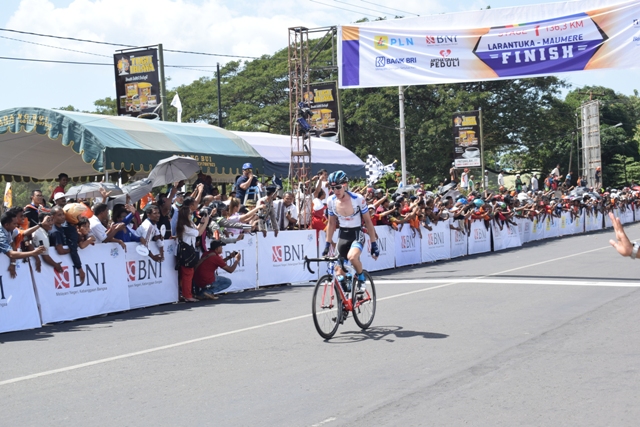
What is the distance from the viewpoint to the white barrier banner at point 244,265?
15.6 m

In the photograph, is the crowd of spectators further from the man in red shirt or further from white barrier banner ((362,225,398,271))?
white barrier banner ((362,225,398,271))

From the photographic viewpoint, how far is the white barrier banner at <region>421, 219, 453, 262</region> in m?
22.3

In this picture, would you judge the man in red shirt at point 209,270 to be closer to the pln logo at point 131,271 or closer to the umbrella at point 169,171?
the pln logo at point 131,271

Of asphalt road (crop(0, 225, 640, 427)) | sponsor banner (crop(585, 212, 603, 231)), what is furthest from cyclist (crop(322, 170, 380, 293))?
sponsor banner (crop(585, 212, 603, 231))

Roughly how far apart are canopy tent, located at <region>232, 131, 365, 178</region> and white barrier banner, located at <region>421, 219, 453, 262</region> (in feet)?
16.6

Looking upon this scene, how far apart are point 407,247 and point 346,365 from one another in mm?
13616

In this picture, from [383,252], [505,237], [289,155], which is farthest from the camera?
[505,237]

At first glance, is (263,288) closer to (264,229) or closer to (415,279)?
(264,229)

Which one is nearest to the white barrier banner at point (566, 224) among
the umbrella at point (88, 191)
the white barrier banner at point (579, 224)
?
the white barrier banner at point (579, 224)

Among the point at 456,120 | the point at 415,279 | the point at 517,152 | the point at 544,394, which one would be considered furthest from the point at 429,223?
the point at 517,152

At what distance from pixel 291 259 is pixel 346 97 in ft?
118

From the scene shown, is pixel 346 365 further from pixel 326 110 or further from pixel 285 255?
pixel 326 110

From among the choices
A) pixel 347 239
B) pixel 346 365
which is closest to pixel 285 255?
pixel 347 239

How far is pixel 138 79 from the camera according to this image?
2662 centimetres
